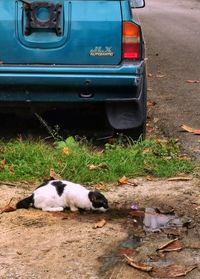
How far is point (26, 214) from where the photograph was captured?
451 centimetres

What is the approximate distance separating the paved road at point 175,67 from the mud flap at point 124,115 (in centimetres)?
60

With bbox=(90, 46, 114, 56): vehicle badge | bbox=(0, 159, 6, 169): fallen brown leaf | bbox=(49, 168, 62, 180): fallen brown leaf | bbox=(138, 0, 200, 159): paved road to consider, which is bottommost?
bbox=(138, 0, 200, 159): paved road

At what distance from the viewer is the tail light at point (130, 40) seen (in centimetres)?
559

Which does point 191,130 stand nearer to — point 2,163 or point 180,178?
point 180,178

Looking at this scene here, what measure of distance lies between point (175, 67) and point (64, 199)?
7410 millimetres

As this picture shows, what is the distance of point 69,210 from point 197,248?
1.08m

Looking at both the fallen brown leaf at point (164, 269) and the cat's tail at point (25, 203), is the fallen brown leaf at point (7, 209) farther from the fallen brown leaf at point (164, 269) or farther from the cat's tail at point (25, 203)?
the fallen brown leaf at point (164, 269)

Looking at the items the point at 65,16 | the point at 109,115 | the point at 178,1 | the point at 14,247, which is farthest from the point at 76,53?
the point at 178,1

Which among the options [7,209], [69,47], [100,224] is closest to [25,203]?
[7,209]

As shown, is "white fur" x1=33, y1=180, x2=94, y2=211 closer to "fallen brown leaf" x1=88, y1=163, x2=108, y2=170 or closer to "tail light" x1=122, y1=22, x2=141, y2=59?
"fallen brown leaf" x1=88, y1=163, x2=108, y2=170

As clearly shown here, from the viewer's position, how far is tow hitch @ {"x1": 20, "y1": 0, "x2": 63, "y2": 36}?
5.54 meters

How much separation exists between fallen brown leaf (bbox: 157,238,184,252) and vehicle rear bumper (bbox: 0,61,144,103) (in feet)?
6.45

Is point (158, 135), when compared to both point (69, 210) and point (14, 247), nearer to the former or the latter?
point (69, 210)

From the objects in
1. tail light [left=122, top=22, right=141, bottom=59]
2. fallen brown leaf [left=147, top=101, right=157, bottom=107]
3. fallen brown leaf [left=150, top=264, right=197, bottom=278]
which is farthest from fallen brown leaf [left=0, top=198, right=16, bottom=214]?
fallen brown leaf [left=147, top=101, right=157, bottom=107]
